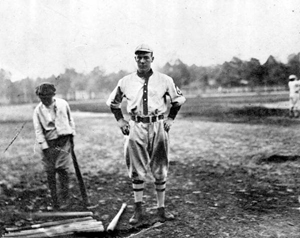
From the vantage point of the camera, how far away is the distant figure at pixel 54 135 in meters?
3.66

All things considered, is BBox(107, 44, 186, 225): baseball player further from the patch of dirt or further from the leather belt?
the patch of dirt

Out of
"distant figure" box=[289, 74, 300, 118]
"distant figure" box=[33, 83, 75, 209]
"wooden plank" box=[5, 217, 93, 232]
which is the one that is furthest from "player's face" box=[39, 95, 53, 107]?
"distant figure" box=[289, 74, 300, 118]

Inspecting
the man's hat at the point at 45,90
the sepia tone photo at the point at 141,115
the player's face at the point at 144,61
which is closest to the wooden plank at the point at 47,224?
the sepia tone photo at the point at 141,115

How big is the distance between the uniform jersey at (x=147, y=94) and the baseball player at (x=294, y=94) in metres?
1.84

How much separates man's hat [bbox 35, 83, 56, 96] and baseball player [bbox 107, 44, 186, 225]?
29.8 inches

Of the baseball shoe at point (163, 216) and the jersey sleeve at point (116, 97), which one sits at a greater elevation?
the jersey sleeve at point (116, 97)

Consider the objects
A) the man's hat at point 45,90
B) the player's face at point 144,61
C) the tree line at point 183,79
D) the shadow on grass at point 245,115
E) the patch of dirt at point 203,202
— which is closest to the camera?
the patch of dirt at point 203,202

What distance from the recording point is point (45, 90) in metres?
3.64

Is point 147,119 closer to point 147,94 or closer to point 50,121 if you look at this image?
point 147,94

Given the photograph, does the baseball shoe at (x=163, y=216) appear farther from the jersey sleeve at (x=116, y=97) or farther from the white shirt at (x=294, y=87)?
the white shirt at (x=294, y=87)

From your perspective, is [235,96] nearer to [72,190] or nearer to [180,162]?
[180,162]

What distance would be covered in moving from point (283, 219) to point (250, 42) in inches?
78.8

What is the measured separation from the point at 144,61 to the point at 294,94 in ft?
7.28

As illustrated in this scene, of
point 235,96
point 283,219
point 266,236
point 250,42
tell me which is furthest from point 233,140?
point 266,236
